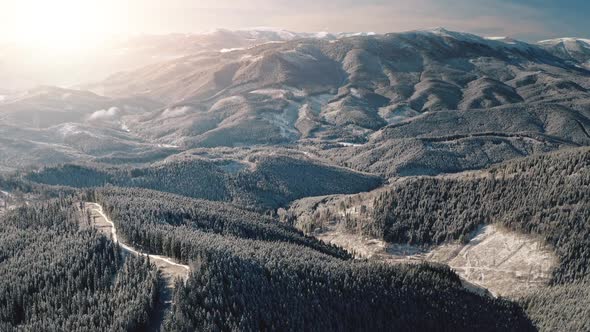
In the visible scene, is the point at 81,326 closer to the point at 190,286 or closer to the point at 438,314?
the point at 190,286

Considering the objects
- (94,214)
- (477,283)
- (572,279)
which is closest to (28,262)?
(94,214)

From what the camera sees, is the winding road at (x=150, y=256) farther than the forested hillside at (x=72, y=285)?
Yes

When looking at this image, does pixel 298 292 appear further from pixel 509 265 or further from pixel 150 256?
pixel 509 265

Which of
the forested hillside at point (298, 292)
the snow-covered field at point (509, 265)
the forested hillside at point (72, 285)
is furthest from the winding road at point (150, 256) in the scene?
the snow-covered field at point (509, 265)

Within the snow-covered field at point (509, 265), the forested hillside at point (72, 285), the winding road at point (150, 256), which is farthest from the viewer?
the snow-covered field at point (509, 265)

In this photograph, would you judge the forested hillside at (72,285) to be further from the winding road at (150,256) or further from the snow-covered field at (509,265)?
the snow-covered field at (509,265)

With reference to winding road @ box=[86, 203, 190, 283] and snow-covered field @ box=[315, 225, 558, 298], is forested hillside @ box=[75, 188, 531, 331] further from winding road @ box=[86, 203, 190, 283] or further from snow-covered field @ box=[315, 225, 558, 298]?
snow-covered field @ box=[315, 225, 558, 298]

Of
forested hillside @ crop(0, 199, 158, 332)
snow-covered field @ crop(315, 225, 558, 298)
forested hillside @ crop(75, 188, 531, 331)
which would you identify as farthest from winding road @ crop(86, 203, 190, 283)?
snow-covered field @ crop(315, 225, 558, 298)
